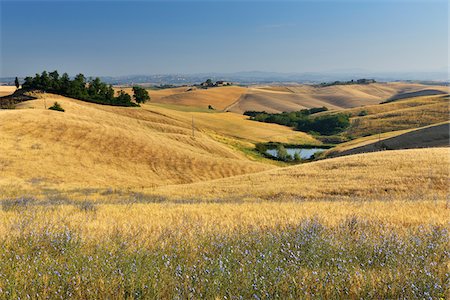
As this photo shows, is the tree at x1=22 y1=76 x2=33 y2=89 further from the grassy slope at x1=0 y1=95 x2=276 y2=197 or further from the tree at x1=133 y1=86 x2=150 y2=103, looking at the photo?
the grassy slope at x1=0 y1=95 x2=276 y2=197

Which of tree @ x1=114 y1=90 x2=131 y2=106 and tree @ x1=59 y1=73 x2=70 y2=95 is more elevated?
tree @ x1=59 y1=73 x2=70 y2=95

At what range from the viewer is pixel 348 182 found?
80.0 feet

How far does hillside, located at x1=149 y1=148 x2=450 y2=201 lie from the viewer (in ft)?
69.9

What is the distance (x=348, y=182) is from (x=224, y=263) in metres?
21.3

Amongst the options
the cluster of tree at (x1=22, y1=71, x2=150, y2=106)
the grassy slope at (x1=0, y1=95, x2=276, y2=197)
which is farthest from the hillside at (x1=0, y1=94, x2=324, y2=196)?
the cluster of tree at (x1=22, y1=71, x2=150, y2=106)

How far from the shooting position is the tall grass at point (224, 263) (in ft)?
13.6

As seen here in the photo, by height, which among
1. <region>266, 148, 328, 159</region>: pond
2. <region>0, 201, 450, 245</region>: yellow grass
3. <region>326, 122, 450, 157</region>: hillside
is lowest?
<region>266, 148, 328, 159</region>: pond

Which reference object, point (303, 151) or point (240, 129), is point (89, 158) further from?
point (303, 151)

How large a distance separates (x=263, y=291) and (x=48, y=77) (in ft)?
363

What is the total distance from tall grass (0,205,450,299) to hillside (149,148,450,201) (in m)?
12.6

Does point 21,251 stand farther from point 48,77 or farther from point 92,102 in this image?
point 48,77

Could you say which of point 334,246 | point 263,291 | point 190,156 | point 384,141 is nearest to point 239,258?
point 263,291

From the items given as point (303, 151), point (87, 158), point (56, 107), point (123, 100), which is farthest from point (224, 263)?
point (123, 100)

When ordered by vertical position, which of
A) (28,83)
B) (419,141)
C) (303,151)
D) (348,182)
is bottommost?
(303,151)
